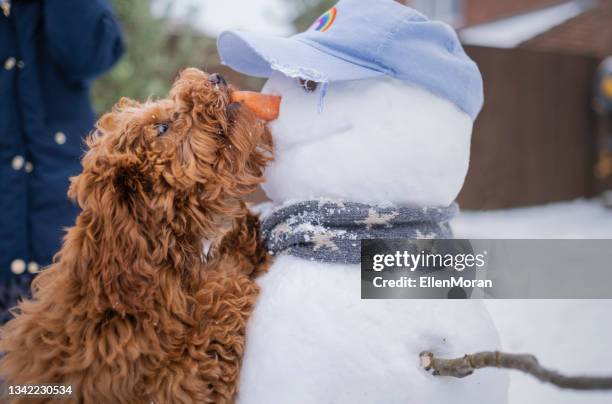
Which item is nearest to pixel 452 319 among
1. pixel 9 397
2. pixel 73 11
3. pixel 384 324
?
pixel 384 324

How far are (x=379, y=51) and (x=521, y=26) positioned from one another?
30.9 ft

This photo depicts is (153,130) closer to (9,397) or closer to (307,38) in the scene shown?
(307,38)

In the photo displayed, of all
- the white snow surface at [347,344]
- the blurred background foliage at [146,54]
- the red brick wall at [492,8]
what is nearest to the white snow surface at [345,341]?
the white snow surface at [347,344]

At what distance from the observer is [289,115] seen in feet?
3.72

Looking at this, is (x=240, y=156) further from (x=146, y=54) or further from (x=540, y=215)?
(x=540, y=215)

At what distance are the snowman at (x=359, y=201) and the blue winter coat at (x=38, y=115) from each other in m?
0.76

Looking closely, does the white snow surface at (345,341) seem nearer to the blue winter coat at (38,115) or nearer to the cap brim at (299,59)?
the cap brim at (299,59)

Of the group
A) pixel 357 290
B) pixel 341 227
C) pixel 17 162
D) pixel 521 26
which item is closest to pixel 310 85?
pixel 341 227

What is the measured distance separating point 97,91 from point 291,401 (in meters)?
4.43

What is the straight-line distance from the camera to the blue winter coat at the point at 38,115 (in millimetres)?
1673

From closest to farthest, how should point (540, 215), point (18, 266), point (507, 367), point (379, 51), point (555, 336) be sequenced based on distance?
point (507, 367), point (379, 51), point (555, 336), point (18, 266), point (540, 215)

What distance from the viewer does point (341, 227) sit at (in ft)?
3.56

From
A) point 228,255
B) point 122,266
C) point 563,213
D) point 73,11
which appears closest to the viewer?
point 122,266

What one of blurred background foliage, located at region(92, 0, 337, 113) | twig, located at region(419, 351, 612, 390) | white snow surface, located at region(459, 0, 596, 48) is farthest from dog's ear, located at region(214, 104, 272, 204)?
white snow surface, located at region(459, 0, 596, 48)
